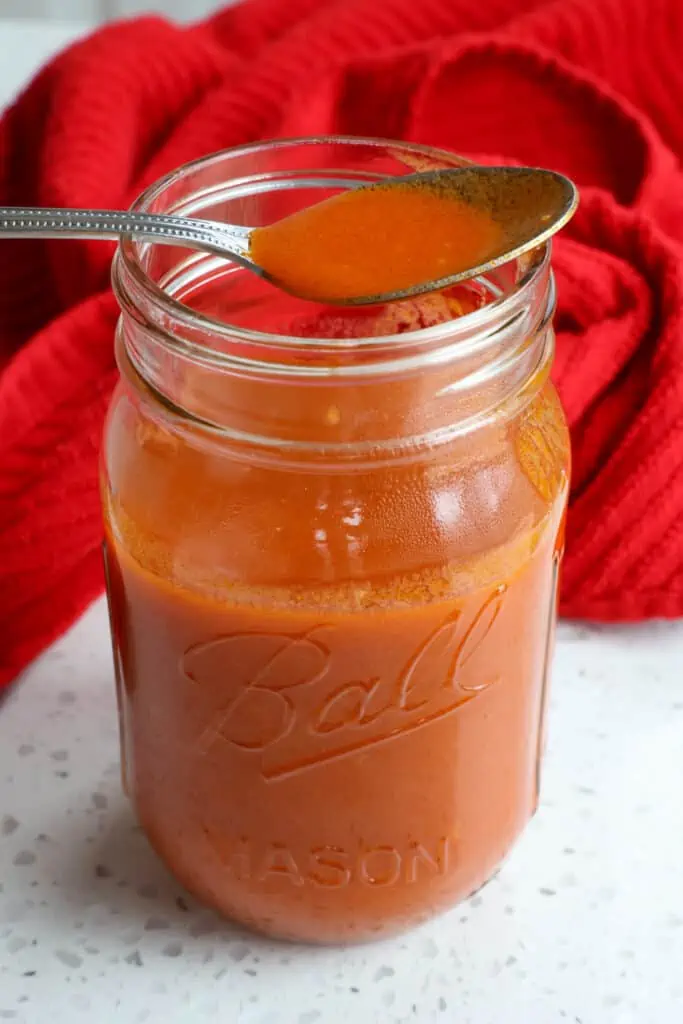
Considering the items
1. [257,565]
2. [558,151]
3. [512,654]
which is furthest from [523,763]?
[558,151]

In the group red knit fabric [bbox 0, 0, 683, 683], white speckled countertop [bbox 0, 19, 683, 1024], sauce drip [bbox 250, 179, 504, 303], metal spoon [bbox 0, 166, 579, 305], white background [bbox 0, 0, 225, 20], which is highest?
metal spoon [bbox 0, 166, 579, 305]

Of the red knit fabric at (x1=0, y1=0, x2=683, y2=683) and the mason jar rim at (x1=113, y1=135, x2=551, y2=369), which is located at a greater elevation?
the mason jar rim at (x1=113, y1=135, x2=551, y2=369)

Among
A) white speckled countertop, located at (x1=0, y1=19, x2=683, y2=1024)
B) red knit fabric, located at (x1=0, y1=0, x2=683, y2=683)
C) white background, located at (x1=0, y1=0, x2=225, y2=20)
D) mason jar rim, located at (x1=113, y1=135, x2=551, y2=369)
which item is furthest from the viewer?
white background, located at (x1=0, y1=0, x2=225, y2=20)

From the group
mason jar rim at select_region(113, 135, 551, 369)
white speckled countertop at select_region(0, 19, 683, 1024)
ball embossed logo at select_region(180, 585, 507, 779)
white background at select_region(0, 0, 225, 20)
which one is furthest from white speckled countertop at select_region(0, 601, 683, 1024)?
white background at select_region(0, 0, 225, 20)

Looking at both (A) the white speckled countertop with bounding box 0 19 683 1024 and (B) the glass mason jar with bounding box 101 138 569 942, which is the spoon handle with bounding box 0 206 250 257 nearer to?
(B) the glass mason jar with bounding box 101 138 569 942

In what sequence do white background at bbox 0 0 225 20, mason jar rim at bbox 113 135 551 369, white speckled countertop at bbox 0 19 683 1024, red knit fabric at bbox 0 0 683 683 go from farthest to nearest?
white background at bbox 0 0 225 20 → red knit fabric at bbox 0 0 683 683 → white speckled countertop at bbox 0 19 683 1024 → mason jar rim at bbox 113 135 551 369

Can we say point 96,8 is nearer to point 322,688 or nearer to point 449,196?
point 449,196

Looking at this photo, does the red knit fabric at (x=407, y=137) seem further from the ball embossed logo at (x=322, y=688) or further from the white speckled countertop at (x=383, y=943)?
the ball embossed logo at (x=322, y=688)
